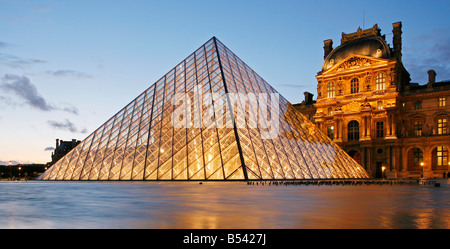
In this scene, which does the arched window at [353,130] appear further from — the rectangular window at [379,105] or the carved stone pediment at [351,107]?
the rectangular window at [379,105]

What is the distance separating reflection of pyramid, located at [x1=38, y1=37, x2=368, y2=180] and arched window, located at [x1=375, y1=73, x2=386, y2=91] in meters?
21.3

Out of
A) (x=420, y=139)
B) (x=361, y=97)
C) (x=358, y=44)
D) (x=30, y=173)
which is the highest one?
(x=358, y=44)

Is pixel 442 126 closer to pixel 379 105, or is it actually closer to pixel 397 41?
pixel 379 105

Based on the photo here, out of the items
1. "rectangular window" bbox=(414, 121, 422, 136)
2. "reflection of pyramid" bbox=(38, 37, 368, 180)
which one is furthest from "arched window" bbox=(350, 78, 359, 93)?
"reflection of pyramid" bbox=(38, 37, 368, 180)

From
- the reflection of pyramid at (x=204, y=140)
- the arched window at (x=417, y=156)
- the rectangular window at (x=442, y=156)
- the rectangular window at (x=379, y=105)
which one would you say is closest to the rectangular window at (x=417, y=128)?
the arched window at (x=417, y=156)

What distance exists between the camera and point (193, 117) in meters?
28.8

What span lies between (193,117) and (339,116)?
34127 mm

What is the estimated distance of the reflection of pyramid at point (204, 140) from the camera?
82.8 feet

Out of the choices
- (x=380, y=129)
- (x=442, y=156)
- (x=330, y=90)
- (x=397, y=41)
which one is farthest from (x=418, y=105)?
(x=330, y=90)

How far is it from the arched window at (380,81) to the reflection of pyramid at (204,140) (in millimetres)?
21255

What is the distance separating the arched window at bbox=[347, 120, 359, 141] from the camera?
56791 mm
